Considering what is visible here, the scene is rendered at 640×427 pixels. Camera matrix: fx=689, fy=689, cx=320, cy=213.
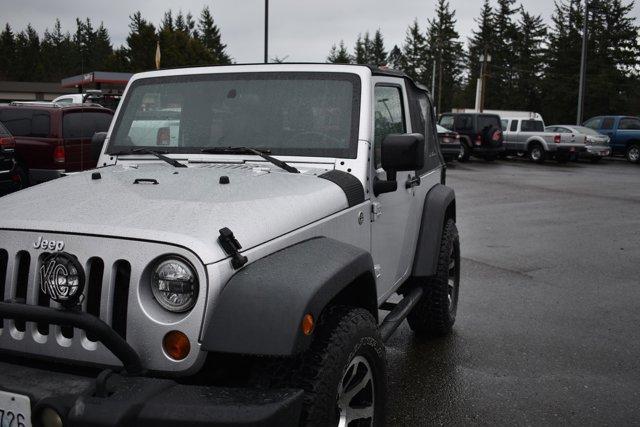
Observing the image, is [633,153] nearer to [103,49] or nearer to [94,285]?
[94,285]

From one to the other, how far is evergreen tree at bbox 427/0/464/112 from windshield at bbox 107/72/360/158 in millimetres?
92648

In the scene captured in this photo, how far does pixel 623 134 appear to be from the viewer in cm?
2758

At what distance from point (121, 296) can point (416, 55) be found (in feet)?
352

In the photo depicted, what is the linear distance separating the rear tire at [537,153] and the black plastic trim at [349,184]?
82.2 ft

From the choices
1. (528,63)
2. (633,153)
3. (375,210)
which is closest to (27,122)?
(375,210)

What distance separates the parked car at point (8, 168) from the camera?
10.3 meters

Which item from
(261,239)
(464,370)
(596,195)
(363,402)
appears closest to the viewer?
(261,239)

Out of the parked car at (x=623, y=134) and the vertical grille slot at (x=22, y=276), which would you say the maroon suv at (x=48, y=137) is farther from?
the parked car at (x=623, y=134)

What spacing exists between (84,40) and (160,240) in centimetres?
14536

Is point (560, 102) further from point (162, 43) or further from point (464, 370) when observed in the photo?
point (464, 370)

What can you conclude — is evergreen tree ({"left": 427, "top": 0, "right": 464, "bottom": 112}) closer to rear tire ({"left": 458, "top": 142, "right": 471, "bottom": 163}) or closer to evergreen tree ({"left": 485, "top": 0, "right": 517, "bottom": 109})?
evergreen tree ({"left": 485, "top": 0, "right": 517, "bottom": 109})

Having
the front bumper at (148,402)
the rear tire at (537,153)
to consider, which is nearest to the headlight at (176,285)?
the front bumper at (148,402)

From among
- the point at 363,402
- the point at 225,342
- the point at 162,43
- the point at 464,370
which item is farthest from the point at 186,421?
the point at 162,43

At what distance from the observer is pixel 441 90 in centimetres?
9594
